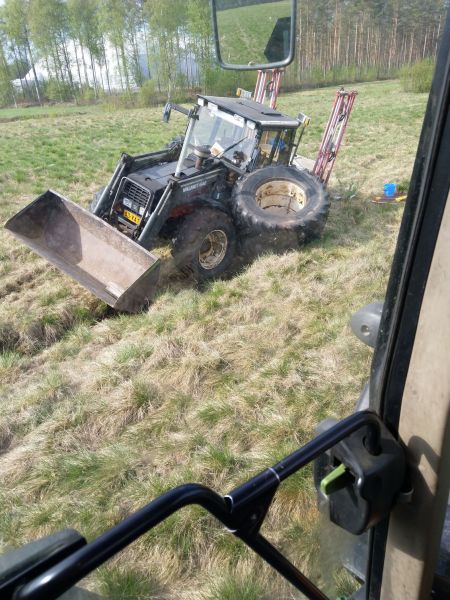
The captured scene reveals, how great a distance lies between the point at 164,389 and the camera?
3.74 meters

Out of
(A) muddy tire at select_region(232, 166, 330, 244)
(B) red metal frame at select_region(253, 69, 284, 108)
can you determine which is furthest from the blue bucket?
(B) red metal frame at select_region(253, 69, 284, 108)

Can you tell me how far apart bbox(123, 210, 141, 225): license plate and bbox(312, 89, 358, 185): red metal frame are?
9.92ft

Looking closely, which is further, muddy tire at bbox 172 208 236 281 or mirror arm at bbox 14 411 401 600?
muddy tire at bbox 172 208 236 281

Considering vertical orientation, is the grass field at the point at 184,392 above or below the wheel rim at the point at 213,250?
above

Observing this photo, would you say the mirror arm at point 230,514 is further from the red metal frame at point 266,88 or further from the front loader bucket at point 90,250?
the red metal frame at point 266,88

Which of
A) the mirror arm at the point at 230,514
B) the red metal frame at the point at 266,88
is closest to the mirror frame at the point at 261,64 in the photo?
the mirror arm at the point at 230,514

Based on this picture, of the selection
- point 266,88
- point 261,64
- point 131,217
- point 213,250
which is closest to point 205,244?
point 213,250

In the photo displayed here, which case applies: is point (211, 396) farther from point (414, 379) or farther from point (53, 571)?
point (53, 571)

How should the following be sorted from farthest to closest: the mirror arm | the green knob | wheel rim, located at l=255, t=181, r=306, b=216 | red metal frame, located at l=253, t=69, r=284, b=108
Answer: red metal frame, located at l=253, t=69, r=284, b=108
wheel rim, located at l=255, t=181, r=306, b=216
the green knob
the mirror arm

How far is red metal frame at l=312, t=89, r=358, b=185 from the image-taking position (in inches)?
289

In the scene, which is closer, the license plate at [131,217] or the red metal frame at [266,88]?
the license plate at [131,217]

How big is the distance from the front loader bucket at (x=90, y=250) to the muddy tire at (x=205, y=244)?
0.64 meters

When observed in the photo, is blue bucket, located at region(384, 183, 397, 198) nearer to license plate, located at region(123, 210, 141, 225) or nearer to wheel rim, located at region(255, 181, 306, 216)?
wheel rim, located at region(255, 181, 306, 216)

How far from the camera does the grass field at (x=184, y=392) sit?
7.26ft
